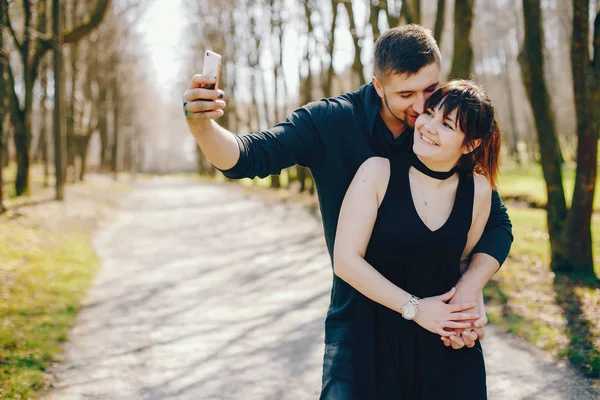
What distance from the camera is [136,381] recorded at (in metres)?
5.19

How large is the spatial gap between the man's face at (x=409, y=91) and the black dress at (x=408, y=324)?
0.98 ft

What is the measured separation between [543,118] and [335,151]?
6754 mm

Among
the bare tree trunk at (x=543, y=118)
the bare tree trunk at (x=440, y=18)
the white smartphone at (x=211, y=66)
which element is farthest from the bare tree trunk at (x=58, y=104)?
the white smartphone at (x=211, y=66)

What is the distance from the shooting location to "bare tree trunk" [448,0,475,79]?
31.7 feet

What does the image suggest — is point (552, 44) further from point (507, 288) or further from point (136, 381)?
point (136, 381)

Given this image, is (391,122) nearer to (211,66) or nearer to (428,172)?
(428,172)

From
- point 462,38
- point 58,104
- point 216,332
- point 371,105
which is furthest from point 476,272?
point 58,104

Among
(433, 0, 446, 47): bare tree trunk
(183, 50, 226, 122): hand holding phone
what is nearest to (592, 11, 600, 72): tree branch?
(433, 0, 446, 47): bare tree trunk

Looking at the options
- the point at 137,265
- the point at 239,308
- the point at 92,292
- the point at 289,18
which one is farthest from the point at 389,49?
the point at 289,18

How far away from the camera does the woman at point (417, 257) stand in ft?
8.47

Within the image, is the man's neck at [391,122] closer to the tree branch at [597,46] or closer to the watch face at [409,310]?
the watch face at [409,310]

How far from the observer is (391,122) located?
9.67ft

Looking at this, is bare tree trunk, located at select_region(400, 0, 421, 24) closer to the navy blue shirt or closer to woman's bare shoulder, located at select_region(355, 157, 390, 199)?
the navy blue shirt

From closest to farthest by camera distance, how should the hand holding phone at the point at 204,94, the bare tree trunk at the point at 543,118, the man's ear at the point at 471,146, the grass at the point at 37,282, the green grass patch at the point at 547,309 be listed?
the hand holding phone at the point at 204,94 < the man's ear at the point at 471,146 < the grass at the point at 37,282 < the green grass patch at the point at 547,309 < the bare tree trunk at the point at 543,118
